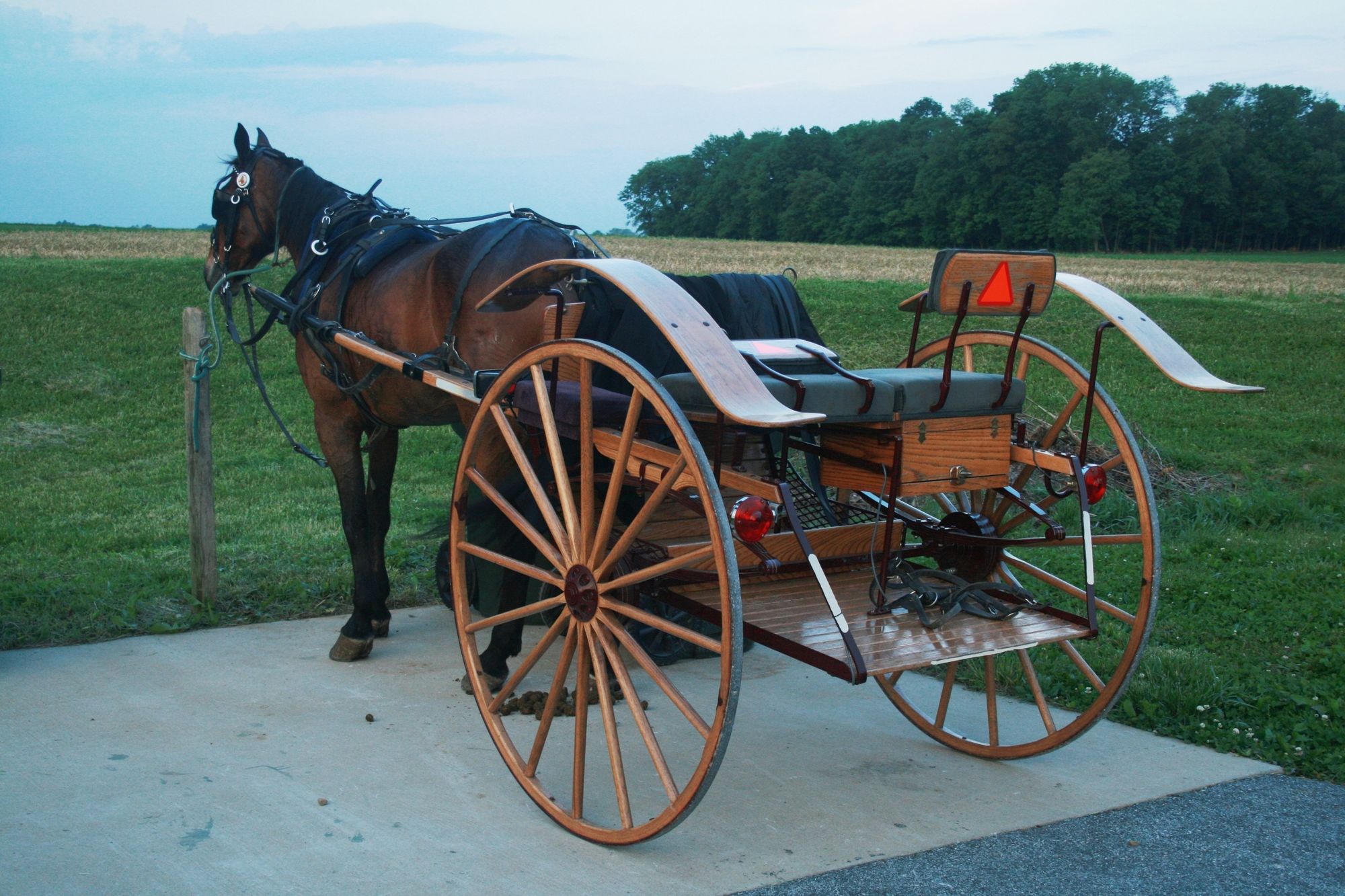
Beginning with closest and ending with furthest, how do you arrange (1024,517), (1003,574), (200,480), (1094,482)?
1. (1094,482)
2. (1024,517)
3. (1003,574)
4. (200,480)

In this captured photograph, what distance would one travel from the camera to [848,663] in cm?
315

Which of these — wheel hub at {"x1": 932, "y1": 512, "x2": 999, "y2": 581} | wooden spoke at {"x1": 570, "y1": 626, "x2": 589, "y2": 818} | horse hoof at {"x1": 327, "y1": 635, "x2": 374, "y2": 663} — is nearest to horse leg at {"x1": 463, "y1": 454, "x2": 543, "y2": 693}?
horse hoof at {"x1": 327, "y1": 635, "x2": 374, "y2": 663}

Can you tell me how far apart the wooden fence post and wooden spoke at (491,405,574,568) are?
2.87 metres

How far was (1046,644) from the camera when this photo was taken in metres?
5.07

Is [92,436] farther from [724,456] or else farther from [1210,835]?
[1210,835]

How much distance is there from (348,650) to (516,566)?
189 cm

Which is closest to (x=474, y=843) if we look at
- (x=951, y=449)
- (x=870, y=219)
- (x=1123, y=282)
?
(x=951, y=449)

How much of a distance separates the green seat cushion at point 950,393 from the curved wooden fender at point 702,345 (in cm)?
53

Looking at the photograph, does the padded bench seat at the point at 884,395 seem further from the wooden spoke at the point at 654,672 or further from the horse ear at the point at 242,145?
the horse ear at the point at 242,145

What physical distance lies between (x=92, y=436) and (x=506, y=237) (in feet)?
28.5

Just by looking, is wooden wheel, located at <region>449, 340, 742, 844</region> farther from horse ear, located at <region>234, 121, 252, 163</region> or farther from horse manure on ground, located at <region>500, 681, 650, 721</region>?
horse ear, located at <region>234, 121, 252, 163</region>

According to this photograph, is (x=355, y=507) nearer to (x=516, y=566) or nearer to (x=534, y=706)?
(x=534, y=706)

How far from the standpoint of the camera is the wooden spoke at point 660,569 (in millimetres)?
3098

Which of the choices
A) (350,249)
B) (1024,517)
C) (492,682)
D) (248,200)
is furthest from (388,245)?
(1024,517)
